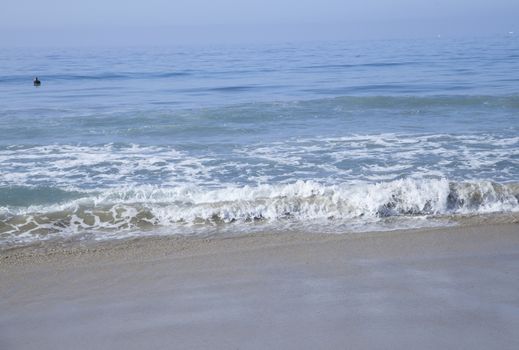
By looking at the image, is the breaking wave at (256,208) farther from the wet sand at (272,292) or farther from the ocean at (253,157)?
the wet sand at (272,292)

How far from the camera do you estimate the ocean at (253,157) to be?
8258mm

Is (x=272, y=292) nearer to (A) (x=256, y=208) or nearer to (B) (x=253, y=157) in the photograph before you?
(A) (x=256, y=208)

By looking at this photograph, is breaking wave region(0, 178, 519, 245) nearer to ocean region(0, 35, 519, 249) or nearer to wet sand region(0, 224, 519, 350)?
ocean region(0, 35, 519, 249)

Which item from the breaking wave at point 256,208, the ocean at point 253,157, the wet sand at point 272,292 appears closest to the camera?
the wet sand at point 272,292

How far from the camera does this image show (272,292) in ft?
17.8

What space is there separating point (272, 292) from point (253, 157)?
22.1 ft

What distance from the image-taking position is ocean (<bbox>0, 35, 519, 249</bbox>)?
27.1ft

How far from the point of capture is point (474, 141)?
1296 centimetres

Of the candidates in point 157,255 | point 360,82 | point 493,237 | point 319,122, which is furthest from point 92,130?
point 360,82

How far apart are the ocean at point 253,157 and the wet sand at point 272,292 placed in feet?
2.81

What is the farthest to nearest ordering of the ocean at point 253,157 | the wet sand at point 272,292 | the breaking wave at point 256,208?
1. the ocean at point 253,157
2. the breaking wave at point 256,208
3. the wet sand at point 272,292

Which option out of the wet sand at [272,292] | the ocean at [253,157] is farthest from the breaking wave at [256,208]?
the wet sand at [272,292]

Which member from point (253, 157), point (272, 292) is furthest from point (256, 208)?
point (253, 157)

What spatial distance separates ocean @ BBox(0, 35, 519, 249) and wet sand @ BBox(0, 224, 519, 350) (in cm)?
86
